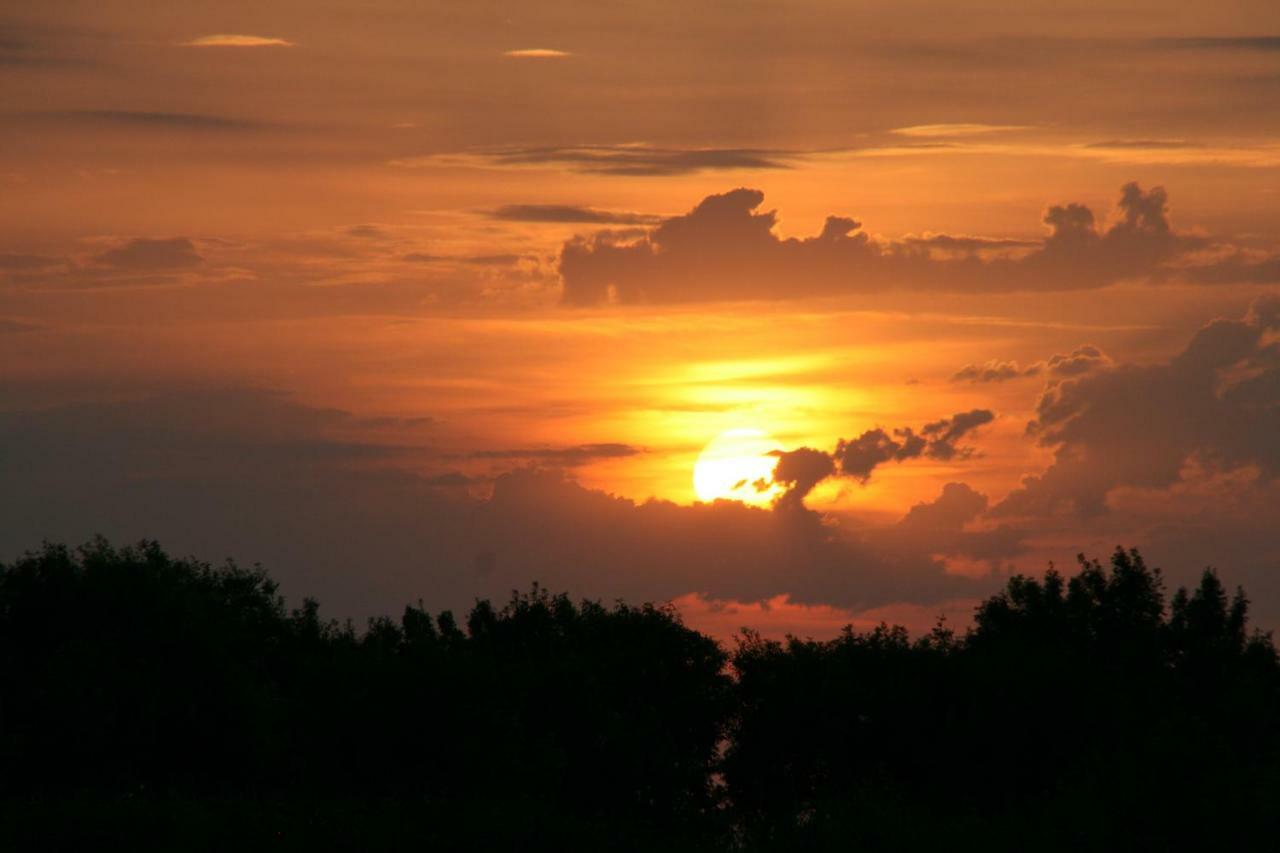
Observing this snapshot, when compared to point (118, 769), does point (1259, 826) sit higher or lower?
higher

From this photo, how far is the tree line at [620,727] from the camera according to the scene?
163ft

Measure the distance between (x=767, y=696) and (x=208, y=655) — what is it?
30.3 metres

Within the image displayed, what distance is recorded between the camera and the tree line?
4956 cm

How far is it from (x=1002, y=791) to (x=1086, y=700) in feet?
20.5

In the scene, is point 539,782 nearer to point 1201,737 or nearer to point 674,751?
point 674,751

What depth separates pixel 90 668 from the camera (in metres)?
Result: 64.2

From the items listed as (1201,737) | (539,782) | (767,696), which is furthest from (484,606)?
(1201,737)

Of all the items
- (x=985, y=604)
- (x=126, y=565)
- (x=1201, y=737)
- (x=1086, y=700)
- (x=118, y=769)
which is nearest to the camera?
(x=1201, y=737)

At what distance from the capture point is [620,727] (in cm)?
7956

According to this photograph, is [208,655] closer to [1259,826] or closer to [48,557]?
[48,557]

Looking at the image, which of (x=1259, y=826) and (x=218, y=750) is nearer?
(x=1259, y=826)

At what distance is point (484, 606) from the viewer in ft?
366

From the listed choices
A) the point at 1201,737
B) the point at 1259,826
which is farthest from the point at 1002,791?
the point at 1259,826

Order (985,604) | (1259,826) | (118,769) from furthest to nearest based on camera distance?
(985,604)
(118,769)
(1259,826)
